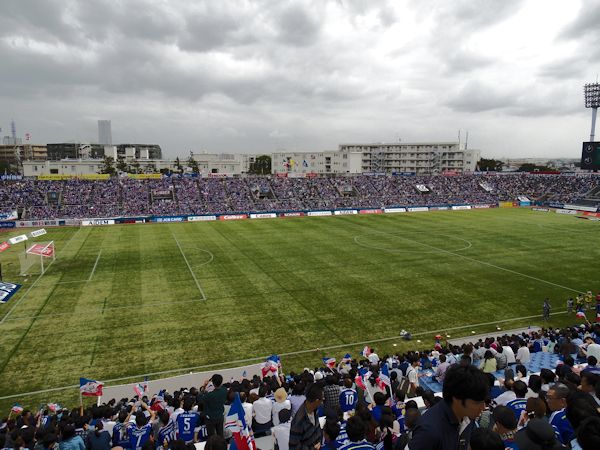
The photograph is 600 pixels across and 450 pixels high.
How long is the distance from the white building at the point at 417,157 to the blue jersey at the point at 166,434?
449 ft

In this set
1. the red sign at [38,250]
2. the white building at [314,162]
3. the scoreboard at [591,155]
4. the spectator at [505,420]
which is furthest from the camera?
the white building at [314,162]

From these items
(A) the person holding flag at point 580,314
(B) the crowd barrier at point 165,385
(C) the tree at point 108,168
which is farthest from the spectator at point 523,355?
(C) the tree at point 108,168

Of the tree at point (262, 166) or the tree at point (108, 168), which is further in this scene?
the tree at point (262, 166)

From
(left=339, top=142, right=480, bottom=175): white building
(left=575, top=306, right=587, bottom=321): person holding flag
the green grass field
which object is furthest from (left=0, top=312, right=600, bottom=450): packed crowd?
(left=339, top=142, right=480, bottom=175): white building

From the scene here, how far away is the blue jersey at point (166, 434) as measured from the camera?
866 cm

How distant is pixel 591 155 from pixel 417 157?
262ft

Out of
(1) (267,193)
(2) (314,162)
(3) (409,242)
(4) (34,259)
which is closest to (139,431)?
(4) (34,259)

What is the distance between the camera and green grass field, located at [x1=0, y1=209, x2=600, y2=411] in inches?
727

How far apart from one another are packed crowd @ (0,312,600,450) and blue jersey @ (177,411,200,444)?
21 millimetres

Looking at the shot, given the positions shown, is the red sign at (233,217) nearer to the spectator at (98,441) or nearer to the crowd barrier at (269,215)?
the crowd barrier at (269,215)

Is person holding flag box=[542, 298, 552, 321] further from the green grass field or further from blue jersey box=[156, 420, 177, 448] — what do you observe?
blue jersey box=[156, 420, 177, 448]

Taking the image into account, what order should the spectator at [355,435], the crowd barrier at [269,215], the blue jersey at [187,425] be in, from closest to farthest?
the spectator at [355,435]
the blue jersey at [187,425]
the crowd barrier at [269,215]

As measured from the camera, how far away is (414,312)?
22844 millimetres

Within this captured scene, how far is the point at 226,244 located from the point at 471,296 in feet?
80.4
